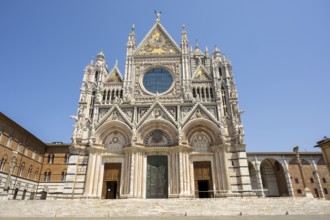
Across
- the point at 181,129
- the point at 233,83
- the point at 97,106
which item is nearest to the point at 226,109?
the point at 233,83

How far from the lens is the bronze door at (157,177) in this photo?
790 inches

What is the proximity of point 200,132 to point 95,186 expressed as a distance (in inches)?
435

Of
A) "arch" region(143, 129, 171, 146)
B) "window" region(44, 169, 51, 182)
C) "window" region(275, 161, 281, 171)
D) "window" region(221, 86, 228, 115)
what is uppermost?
"window" region(221, 86, 228, 115)

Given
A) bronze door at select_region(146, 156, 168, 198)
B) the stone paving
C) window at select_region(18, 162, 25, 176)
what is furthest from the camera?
window at select_region(18, 162, 25, 176)

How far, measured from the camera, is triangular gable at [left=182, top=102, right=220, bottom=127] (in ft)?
71.7

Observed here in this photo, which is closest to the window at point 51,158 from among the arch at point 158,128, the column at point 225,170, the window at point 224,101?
the arch at point 158,128

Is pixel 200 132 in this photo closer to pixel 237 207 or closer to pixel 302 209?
pixel 237 207

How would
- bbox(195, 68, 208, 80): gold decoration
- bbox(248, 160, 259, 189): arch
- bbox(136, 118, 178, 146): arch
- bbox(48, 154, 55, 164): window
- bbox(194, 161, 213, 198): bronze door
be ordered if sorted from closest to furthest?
bbox(194, 161, 213, 198): bronze door
bbox(136, 118, 178, 146): arch
bbox(195, 68, 208, 80): gold decoration
bbox(48, 154, 55, 164): window
bbox(248, 160, 259, 189): arch

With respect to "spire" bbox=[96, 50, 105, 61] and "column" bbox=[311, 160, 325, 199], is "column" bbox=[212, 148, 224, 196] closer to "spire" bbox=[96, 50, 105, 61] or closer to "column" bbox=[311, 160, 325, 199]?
"spire" bbox=[96, 50, 105, 61]

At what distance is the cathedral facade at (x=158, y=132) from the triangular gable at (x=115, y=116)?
10 centimetres

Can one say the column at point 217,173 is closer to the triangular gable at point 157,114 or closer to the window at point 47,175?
the triangular gable at point 157,114

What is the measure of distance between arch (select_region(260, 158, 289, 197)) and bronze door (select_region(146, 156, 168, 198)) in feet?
68.3

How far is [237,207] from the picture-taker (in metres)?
14.4

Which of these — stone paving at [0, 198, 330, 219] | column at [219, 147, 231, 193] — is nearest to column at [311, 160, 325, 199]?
column at [219, 147, 231, 193]
